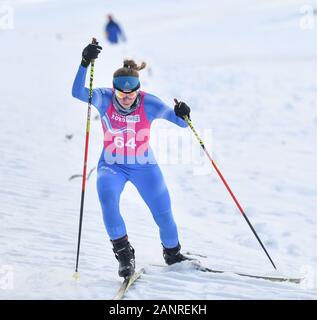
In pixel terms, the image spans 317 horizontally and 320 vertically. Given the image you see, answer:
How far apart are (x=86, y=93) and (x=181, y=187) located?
13.2ft

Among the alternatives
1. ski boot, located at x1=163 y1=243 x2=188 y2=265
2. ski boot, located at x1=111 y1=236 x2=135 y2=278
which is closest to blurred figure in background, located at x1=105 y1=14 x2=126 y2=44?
ski boot, located at x1=163 y1=243 x2=188 y2=265

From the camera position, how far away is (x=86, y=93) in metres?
4.53

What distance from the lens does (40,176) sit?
7867 millimetres

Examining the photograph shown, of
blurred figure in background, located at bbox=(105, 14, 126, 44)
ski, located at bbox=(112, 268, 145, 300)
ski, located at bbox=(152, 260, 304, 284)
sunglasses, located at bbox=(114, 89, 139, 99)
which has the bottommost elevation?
ski, located at bbox=(112, 268, 145, 300)

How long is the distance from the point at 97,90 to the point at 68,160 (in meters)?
4.49

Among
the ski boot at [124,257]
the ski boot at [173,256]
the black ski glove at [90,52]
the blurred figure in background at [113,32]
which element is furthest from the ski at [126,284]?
the blurred figure in background at [113,32]

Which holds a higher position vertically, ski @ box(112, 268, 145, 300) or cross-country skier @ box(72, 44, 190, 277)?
cross-country skier @ box(72, 44, 190, 277)

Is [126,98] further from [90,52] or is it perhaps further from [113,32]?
[113,32]

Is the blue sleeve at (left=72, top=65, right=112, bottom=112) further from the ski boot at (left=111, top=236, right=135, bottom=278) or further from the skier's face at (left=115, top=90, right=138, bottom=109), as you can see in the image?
the ski boot at (left=111, top=236, right=135, bottom=278)

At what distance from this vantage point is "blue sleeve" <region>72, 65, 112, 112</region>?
4.48m

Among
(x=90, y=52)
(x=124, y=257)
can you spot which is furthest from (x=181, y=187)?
(x=90, y=52)

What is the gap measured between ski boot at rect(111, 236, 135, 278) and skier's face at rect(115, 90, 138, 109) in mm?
1154
